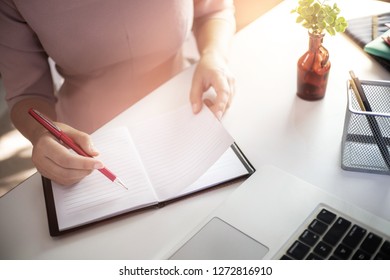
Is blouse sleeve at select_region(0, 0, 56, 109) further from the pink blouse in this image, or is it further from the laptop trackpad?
the laptop trackpad

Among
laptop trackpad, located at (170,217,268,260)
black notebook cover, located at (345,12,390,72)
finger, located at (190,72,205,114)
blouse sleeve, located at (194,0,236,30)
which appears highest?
blouse sleeve, located at (194,0,236,30)

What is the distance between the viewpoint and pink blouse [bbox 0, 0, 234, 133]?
77cm

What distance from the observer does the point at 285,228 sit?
529 mm

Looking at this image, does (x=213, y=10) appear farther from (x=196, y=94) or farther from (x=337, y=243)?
(x=337, y=243)

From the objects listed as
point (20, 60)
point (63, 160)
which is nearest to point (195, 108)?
point (63, 160)

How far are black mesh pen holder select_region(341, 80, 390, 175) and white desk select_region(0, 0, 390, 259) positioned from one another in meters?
0.02

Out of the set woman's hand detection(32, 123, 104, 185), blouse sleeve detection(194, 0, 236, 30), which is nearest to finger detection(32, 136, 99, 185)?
woman's hand detection(32, 123, 104, 185)

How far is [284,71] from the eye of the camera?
817 mm

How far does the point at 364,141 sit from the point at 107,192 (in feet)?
1.31

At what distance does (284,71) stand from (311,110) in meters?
0.13

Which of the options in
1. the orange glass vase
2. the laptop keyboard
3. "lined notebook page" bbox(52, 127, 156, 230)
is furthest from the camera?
the orange glass vase

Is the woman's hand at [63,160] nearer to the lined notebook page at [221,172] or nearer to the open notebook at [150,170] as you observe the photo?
the open notebook at [150,170]
